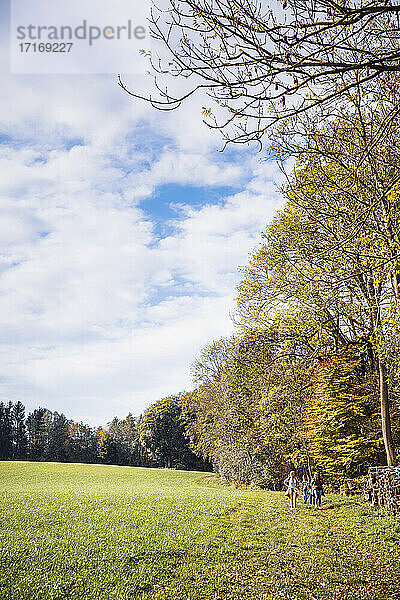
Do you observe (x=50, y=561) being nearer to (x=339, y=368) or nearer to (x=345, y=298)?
(x=345, y=298)

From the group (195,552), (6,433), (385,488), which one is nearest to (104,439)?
(6,433)

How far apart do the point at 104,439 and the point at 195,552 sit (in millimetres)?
60504

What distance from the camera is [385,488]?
49.1 feet

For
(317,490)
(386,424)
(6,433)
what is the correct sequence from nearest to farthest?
(386,424) → (317,490) → (6,433)

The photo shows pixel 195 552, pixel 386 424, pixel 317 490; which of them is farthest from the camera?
pixel 317 490

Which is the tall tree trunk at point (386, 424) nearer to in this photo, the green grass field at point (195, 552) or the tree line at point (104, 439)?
the green grass field at point (195, 552)

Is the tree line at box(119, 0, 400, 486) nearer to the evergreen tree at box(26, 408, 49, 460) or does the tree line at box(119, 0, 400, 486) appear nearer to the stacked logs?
the stacked logs

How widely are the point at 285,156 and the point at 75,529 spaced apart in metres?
11.3

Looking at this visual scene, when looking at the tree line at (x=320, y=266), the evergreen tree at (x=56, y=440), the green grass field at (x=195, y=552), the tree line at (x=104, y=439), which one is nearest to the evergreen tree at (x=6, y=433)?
the tree line at (x=104, y=439)

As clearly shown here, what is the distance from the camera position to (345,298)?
1539 cm

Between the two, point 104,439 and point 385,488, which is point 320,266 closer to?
point 385,488

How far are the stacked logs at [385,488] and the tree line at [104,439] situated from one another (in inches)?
1683

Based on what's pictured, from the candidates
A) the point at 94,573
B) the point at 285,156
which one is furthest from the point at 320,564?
the point at 285,156

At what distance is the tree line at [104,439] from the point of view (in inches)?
2367
